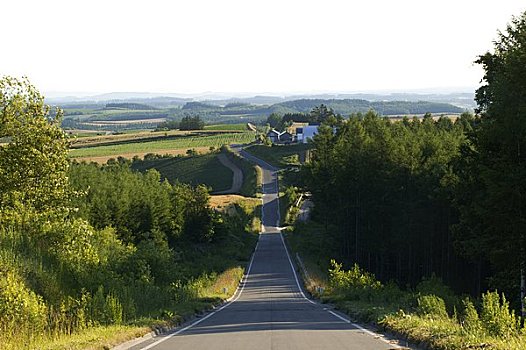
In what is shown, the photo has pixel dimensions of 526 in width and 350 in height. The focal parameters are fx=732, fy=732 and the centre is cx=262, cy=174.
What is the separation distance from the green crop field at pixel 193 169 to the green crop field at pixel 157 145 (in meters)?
11.9

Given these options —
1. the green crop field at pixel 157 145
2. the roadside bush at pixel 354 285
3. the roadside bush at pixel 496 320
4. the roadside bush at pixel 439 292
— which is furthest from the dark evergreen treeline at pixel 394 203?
the green crop field at pixel 157 145

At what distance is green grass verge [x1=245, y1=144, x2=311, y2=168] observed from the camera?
467 ft

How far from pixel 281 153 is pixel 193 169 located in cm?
2415

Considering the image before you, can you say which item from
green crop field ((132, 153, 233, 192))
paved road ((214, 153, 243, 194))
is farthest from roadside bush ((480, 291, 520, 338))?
green crop field ((132, 153, 233, 192))

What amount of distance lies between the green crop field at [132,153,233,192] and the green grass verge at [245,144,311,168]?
443 inches

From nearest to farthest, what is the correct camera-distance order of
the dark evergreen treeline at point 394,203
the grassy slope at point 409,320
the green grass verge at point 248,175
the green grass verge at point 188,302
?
the grassy slope at point 409,320, the green grass verge at point 188,302, the dark evergreen treeline at point 394,203, the green grass verge at point 248,175

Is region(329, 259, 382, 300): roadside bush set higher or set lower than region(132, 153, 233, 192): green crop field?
higher

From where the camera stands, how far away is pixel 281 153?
15212 centimetres

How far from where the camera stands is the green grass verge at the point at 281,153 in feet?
467

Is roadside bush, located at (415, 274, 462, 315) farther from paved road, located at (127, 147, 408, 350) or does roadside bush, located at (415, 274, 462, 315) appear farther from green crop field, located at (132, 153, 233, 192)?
green crop field, located at (132, 153, 233, 192)

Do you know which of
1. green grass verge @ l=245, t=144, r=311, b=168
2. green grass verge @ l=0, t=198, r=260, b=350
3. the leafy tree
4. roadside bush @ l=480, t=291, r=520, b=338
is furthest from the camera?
green grass verge @ l=245, t=144, r=311, b=168

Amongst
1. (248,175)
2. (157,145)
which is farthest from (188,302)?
(157,145)

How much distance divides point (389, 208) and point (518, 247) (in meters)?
33.2

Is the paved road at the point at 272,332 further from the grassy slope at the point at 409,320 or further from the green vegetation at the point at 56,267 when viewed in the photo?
the green vegetation at the point at 56,267
